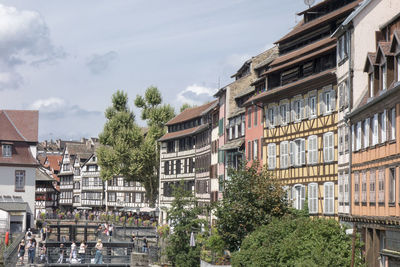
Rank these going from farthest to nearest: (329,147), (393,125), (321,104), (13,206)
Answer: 1. (13,206)
2. (321,104)
3. (329,147)
4. (393,125)

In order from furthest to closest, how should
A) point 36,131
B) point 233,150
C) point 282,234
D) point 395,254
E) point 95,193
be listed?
point 95,193 → point 36,131 → point 233,150 → point 282,234 → point 395,254

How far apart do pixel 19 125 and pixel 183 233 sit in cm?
3276

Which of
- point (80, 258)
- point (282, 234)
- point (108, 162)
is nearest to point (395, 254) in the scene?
point (282, 234)

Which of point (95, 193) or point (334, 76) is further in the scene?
point (95, 193)

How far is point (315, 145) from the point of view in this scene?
40.3 metres

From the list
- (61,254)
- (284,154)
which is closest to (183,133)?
(61,254)

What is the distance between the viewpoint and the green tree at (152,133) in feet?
291

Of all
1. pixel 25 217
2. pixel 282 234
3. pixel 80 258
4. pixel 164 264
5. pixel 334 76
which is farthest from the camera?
pixel 25 217

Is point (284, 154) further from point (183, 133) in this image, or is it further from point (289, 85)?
point (183, 133)

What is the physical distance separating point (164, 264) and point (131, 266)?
10.4ft

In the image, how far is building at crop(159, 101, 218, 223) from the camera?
236 feet

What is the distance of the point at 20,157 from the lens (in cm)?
7488

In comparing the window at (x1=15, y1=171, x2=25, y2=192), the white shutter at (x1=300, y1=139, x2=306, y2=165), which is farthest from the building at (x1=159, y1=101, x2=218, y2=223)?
the white shutter at (x1=300, y1=139, x2=306, y2=165)

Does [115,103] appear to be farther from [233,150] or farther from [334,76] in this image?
[334,76]
